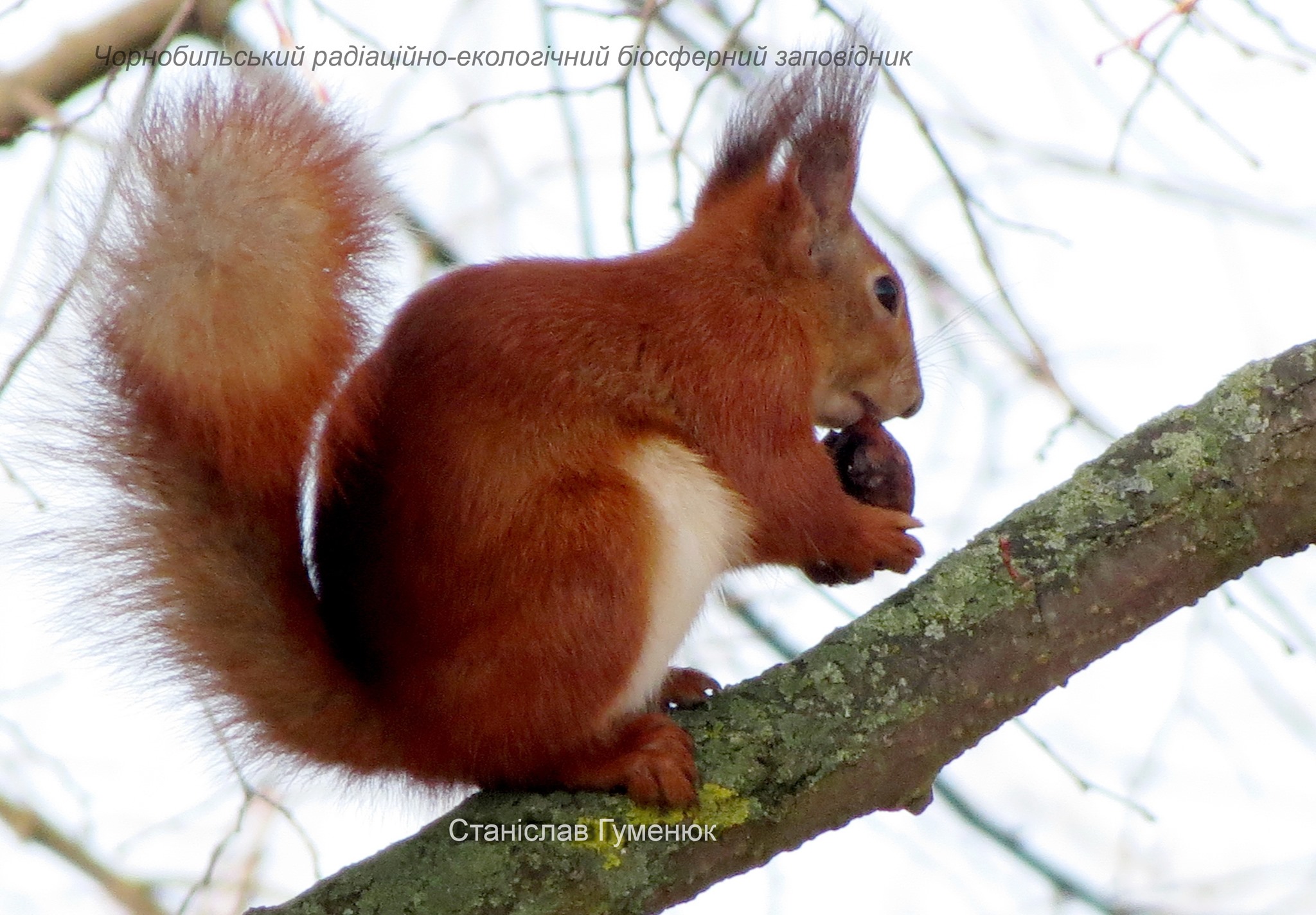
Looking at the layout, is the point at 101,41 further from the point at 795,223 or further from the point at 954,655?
the point at 954,655

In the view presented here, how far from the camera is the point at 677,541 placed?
6.96ft

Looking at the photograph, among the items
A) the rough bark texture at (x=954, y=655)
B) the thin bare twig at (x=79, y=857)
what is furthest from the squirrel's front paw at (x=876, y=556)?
the thin bare twig at (x=79, y=857)

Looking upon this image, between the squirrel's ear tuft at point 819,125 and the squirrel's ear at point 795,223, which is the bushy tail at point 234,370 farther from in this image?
the squirrel's ear tuft at point 819,125

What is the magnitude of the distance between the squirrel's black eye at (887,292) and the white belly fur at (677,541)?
687 millimetres

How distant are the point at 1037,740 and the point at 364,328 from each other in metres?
1.50

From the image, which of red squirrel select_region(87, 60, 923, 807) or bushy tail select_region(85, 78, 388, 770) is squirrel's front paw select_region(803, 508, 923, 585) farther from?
bushy tail select_region(85, 78, 388, 770)

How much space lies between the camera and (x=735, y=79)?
10.6 feet

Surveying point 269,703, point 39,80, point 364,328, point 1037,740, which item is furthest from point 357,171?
point 1037,740

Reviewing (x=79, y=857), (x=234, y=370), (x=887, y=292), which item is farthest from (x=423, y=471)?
(x=79, y=857)

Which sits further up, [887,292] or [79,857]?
[887,292]

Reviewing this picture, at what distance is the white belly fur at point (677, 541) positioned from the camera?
6.88 feet

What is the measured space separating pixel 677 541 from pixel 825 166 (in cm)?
99

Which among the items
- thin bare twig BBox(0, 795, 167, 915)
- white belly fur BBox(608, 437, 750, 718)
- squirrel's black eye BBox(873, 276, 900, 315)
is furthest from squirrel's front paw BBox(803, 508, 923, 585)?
thin bare twig BBox(0, 795, 167, 915)

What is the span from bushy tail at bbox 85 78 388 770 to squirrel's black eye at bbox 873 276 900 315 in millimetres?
1114
